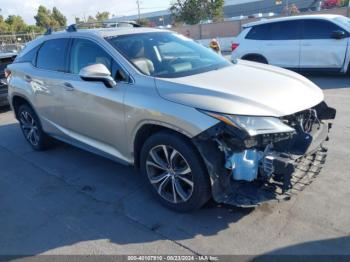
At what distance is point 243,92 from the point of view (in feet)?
10.4

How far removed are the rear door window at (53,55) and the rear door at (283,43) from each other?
6.95 meters

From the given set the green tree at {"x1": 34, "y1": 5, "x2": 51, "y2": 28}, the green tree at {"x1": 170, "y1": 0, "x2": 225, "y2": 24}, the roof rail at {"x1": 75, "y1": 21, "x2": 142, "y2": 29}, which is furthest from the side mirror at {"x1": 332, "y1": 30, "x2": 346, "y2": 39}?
the green tree at {"x1": 34, "y1": 5, "x2": 51, "y2": 28}

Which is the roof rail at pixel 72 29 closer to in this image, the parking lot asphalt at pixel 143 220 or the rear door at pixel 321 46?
the parking lot asphalt at pixel 143 220

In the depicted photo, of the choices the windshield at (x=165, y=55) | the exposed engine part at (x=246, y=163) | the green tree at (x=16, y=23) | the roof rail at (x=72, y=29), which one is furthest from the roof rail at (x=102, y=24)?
the green tree at (x=16, y=23)

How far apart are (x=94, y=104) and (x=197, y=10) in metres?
42.6

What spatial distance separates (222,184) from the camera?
3.10 metres

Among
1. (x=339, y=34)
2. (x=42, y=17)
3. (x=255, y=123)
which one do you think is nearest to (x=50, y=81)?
(x=255, y=123)

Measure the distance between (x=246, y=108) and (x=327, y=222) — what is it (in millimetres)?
1323

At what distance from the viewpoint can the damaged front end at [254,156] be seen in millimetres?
2912

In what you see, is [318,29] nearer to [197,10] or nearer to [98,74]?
[98,74]

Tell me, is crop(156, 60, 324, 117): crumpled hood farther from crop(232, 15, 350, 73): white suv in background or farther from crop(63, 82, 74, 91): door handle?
crop(232, 15, 350, 73): white suv in background

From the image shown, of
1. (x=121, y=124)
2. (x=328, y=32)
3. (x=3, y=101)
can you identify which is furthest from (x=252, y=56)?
(x=121, y=124)

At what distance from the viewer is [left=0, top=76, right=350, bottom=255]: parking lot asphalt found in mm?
3027

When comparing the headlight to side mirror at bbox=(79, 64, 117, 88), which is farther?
side mirror at bbox=(79, 64, 117, 88)
